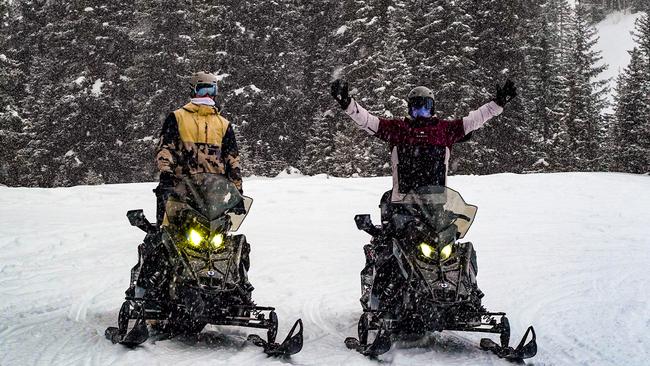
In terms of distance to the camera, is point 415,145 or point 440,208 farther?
point 415,145

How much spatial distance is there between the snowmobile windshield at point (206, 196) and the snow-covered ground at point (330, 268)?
1113 mm

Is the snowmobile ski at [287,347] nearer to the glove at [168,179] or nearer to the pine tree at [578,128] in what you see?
the glove at [168,179]

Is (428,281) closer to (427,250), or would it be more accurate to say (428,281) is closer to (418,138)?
(427,250)

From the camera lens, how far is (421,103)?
6.27 m

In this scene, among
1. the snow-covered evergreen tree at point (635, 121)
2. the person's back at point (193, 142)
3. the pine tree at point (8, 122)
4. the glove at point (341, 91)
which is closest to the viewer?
the glove at point (341, 91)

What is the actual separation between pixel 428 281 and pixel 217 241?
5.72 ft

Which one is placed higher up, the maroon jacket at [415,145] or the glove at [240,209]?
the maroon jacket at [415,145]

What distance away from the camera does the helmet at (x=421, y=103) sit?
Answer: 6266 millimetres

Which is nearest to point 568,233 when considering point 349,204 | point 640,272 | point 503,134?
point 640,272

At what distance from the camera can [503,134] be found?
33.4 m

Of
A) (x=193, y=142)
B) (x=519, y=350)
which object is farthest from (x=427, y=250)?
(x=193, y=142)

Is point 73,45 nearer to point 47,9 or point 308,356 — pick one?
point 47,9

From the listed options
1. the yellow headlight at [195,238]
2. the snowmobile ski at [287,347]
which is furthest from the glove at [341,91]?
the snowmobile ski at [287,347]

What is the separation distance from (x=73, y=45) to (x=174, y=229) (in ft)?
116
